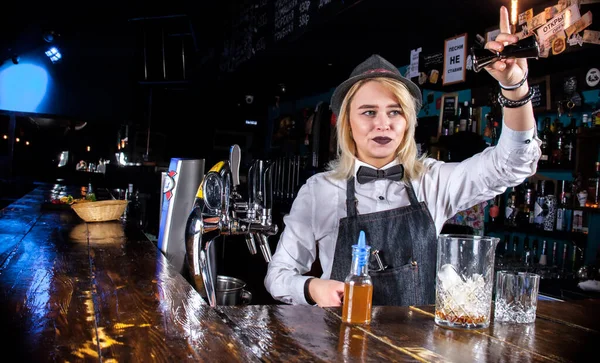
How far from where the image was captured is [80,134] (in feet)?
33.2

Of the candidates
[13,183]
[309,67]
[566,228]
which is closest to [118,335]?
[566,228]

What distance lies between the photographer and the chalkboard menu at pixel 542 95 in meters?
3.24

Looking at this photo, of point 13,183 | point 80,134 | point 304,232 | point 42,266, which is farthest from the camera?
point 80,134

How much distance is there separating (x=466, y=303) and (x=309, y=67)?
474cm

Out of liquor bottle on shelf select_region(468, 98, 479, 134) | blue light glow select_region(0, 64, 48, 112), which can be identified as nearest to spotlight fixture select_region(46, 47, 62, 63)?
blue light glow select_region(0, 64, 48, 112)

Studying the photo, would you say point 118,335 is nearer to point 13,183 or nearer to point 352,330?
point 352,330

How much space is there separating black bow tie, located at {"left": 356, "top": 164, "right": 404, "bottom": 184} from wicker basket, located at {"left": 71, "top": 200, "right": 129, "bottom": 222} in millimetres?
1614

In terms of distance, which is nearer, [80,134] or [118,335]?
[118,335]

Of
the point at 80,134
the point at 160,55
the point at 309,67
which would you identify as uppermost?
the point at 160,55

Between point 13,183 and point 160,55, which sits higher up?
point 160,55

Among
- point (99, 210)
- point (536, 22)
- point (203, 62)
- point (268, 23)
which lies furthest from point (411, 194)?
point (203, 62)

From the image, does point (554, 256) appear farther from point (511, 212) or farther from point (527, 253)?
point (511, 212)

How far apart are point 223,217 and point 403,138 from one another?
726 millimetres

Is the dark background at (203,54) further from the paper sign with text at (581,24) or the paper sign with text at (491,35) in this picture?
the paper sign with text at (581,24)
